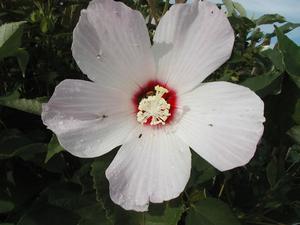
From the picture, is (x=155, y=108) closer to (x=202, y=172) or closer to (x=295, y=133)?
(x=202, y=172)

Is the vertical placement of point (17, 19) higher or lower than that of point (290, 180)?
higher

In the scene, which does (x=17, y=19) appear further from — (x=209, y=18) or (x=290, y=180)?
(x=290, y=180)

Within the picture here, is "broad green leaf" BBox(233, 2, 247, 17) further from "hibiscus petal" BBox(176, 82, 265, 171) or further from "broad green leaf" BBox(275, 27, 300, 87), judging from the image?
"hibiscus petal" BBox(176, 82, 265, 171)

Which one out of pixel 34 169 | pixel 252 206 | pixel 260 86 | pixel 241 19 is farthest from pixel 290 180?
pixel 34 169

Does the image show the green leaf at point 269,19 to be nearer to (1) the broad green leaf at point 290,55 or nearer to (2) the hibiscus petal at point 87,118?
(1) the broad green leaf at point 290,55

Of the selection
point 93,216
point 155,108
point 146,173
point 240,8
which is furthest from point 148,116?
point 240,8

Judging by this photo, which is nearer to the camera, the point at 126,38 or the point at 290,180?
the point at 126,38

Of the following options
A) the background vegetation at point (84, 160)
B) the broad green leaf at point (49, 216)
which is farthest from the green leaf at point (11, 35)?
the broad green leaf at point (49, 216)
